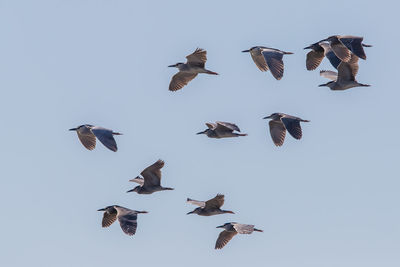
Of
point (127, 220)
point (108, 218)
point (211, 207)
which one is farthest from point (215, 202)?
point (127, 220)

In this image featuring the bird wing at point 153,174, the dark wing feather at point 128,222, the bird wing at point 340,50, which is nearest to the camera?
the dark wing feather at point 128,222

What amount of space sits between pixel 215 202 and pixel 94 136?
15.5 ft

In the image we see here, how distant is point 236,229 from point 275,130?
3705 mm

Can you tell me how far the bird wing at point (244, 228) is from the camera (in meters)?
38.4

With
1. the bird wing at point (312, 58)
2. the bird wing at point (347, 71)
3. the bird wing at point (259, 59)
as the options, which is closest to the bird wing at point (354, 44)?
the bird wing at point (347, 71)

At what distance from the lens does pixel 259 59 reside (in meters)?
39.0

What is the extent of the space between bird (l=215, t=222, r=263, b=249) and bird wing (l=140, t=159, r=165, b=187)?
302 cm

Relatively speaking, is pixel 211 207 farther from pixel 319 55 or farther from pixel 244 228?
pixel 319 55

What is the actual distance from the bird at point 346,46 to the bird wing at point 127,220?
27.8ft

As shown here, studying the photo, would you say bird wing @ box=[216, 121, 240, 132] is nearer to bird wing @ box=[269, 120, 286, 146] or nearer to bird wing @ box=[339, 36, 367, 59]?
bird wing @ box=[269, 120, 286, 146]

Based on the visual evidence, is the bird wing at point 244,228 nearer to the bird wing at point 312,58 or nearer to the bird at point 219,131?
the bird at point 219,131

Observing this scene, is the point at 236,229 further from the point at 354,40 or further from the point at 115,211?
the point at 354,40

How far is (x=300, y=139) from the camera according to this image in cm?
3775

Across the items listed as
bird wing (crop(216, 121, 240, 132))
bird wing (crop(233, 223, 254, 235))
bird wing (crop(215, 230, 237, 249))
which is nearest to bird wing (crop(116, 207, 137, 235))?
bird wing (crop(233, 223, 254, 235))
